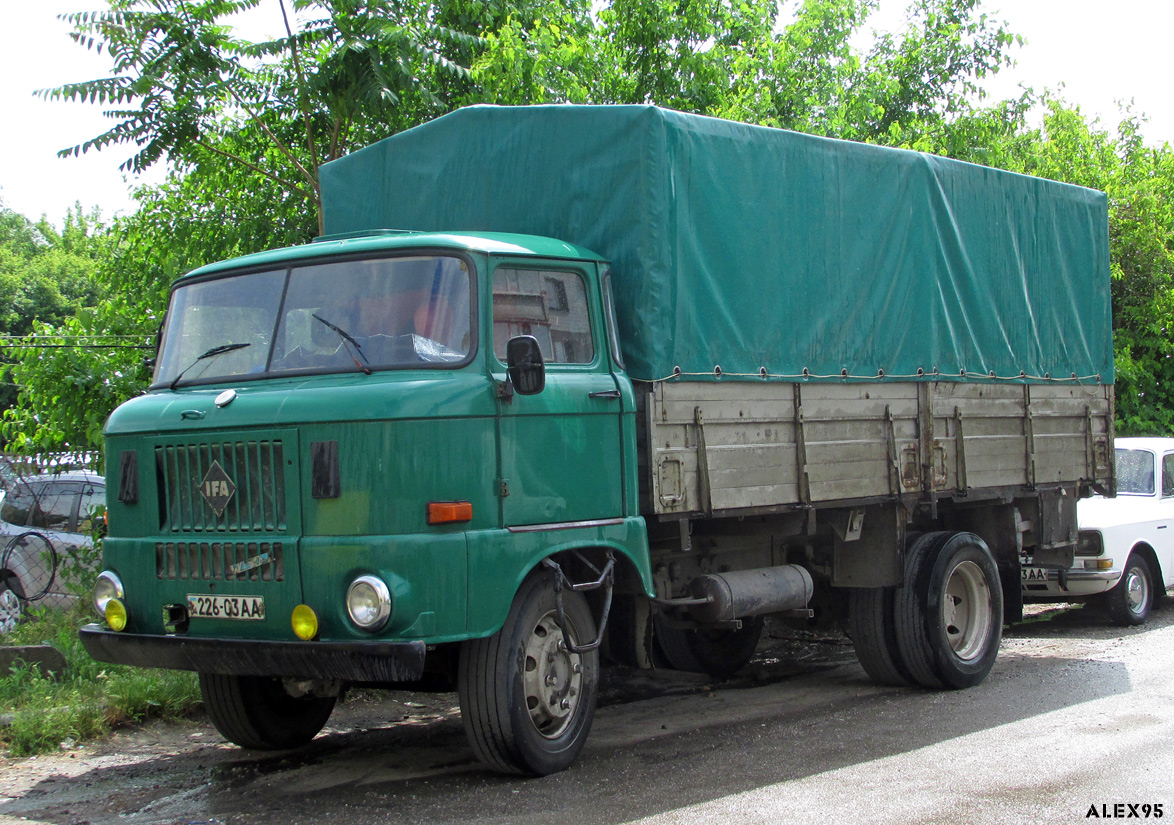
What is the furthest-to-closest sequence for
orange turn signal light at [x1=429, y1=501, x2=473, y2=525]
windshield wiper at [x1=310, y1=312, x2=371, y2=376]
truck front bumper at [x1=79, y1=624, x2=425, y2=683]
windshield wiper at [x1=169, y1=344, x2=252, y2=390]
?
windshield wiper at [x1=169, y1=344, x2=252, y2=390]
windshield wiper at [x1=310, y1=312, x2=371, y2=376]
orange turn signal light at [x1=429, y1=501, x2=473, y2=525]
truck front bumper at [x1=79, y1=624, x2=425, y2=683]

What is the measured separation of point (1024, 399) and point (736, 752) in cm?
417

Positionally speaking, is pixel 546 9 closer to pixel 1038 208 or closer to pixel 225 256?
pixel 225 256

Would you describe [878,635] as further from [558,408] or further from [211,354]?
[211,354]

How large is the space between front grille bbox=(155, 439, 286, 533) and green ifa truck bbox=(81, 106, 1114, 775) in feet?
0.05

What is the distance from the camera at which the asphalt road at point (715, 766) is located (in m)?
5.42

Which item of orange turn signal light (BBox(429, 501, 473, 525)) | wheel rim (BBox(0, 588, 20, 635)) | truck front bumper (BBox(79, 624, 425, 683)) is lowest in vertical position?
wheel rim (BBox(0, 588, 20, 635))

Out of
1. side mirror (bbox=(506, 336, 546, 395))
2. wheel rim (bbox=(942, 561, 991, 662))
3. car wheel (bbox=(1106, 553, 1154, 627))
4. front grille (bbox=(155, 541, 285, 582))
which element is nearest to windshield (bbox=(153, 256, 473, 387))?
side mirror (bbox=(506, 336, 546, 395))

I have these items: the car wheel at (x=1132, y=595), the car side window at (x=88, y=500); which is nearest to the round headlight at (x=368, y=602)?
the car side window at (x=88, y=500)

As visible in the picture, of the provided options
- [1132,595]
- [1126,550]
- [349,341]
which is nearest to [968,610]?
[1126,550]

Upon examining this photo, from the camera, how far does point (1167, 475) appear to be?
1230cm

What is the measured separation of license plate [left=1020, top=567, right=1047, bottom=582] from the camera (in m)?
11.3

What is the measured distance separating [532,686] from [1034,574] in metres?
7.00

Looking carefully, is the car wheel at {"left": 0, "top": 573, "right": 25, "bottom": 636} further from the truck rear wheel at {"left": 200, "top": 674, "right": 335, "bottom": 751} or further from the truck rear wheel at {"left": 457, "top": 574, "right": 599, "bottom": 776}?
the truck rear wheel at {"left": 457, "top": 574, "right": 599, "bottom": 776}

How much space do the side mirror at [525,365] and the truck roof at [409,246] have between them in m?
0.54
